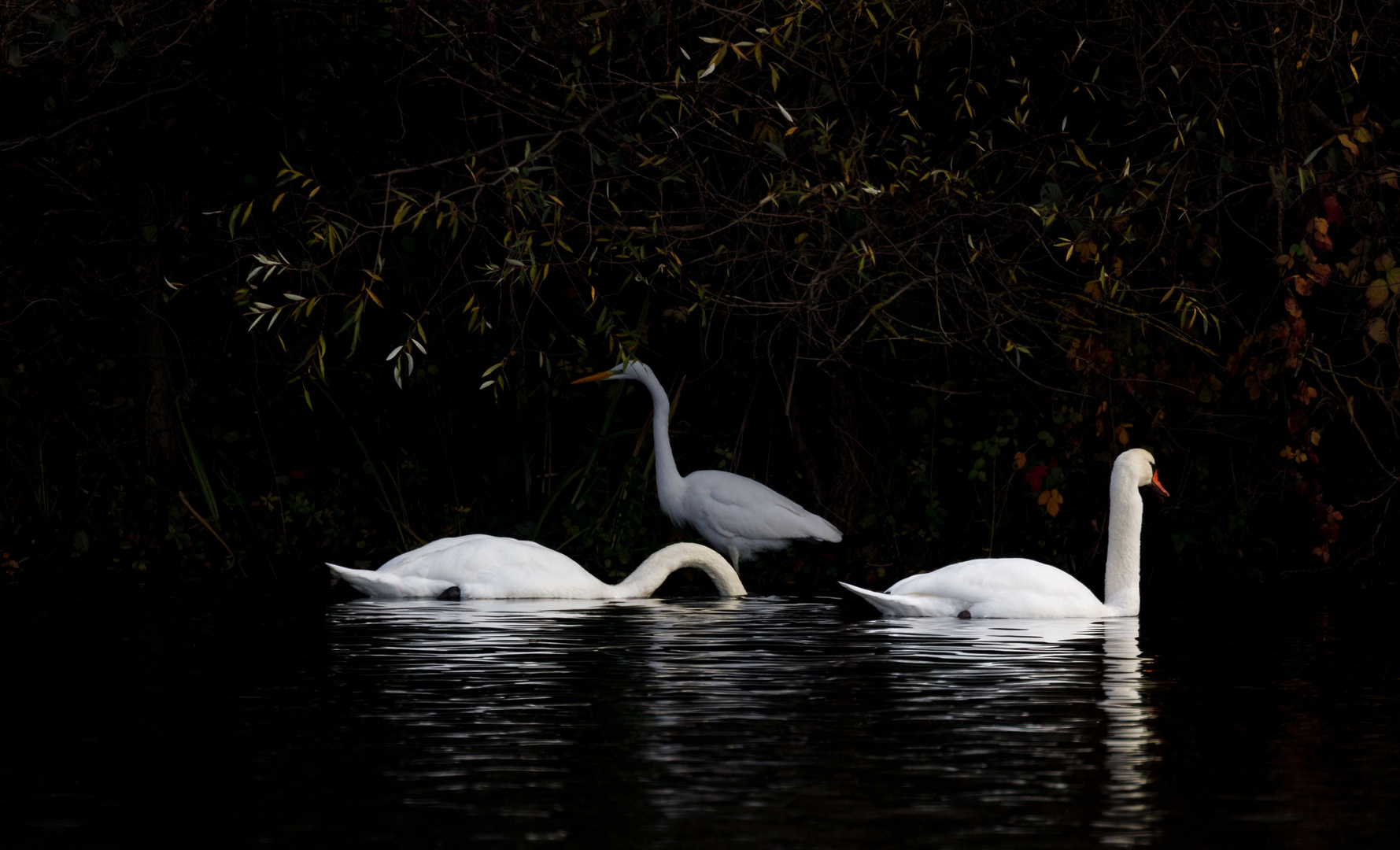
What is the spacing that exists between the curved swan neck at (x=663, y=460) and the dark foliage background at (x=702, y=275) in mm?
370

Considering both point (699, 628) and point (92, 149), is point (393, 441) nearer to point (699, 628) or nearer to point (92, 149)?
point (92, 149)

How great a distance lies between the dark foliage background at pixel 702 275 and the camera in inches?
422

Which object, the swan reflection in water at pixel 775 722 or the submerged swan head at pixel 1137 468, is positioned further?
the submerged swan head at pixel 1137 468

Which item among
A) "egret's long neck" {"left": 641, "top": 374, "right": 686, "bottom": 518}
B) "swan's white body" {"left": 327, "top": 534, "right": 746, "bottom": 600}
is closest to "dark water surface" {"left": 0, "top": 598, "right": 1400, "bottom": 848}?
"swan's white body" {"left": 327, "top": 534, "right": 746, "bottom": 600}

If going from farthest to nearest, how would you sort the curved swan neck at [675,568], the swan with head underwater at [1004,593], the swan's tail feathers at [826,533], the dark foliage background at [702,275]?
the swan's tail feathers at [826,533], the curved swan neck at [675,568], the dark foliage background at [702,275], the swan with head underwater at [1004,593]

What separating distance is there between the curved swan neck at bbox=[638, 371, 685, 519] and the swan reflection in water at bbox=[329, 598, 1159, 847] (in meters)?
2.89

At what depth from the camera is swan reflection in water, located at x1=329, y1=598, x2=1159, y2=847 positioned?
15.5 ft

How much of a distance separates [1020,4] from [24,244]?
23.6 feet

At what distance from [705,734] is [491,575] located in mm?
5394

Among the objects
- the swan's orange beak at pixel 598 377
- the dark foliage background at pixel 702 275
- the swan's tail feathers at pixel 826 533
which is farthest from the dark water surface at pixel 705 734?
the swan's orange beak at pixel 598 377

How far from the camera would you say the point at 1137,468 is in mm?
10414

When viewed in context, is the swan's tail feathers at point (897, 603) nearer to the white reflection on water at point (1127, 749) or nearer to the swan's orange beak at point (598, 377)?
the white reflection on water at point (1127, 749)

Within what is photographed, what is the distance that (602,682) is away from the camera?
286 inches

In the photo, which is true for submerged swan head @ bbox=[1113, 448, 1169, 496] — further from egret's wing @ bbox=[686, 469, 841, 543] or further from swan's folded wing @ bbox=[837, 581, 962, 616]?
egret's wing @ bbox=[686, 469, 841, 543]
